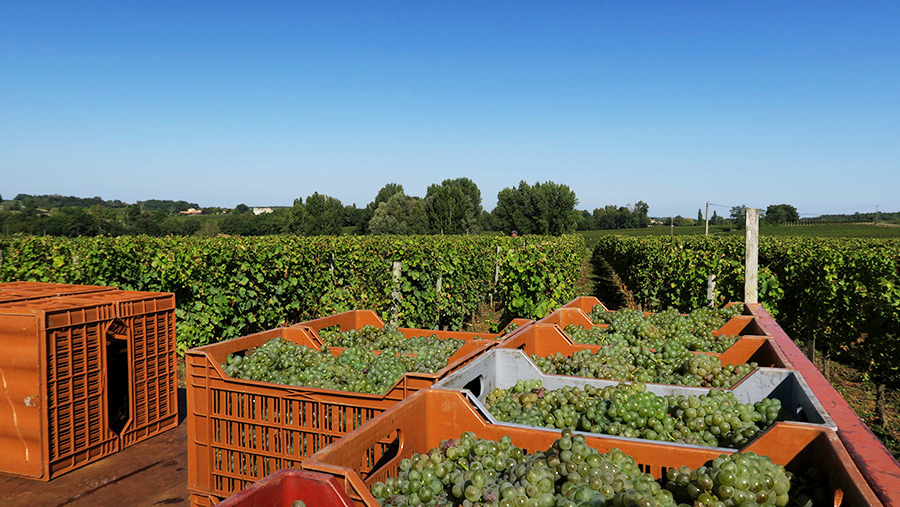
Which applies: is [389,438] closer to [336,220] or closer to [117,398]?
[117,398]

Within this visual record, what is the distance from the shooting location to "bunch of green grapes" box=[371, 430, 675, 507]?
5.52ft

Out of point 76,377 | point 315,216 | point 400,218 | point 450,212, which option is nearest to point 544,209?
point 450,212

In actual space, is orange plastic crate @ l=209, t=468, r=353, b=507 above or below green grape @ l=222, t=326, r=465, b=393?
above

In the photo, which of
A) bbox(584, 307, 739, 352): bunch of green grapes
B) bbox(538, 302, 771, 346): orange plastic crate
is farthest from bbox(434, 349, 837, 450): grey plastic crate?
bbox(584, 307, 739, 352): bunch of green grapes

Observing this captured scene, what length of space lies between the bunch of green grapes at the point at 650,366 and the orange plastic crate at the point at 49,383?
3.57 meters

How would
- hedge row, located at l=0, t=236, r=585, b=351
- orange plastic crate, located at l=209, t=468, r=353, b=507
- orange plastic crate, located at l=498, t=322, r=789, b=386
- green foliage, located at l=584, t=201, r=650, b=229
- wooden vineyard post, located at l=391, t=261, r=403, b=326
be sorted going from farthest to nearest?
green foliage, located at l=584, t=201, r=650, b=229, wooden vineyard post, located at l=391, t=261, r=403, b=326, hedge row, located at l=0, t=236, r=585, b=351, orange plastic crate, located at l=498, t=322, r=789, b=386, orange plastic crate, located at l=209, t=468, r=353, b=507

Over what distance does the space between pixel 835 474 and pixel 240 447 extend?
2913 mm

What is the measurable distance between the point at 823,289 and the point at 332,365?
8556mm

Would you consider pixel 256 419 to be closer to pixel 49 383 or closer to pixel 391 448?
pixel 391 448

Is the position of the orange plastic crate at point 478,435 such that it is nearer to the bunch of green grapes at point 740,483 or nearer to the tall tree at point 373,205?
the bunch of green grapes at point 740,483

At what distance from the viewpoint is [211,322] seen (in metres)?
8.55

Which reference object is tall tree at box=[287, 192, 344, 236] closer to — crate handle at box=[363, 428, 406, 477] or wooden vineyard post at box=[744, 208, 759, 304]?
wooden vineyard post at box=[744, 208, 759, 304]

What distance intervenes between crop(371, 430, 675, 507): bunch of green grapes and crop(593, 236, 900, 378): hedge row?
24.3 ft

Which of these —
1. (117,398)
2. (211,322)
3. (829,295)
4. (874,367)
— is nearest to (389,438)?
(117,398)
